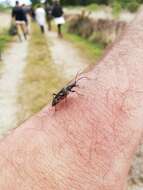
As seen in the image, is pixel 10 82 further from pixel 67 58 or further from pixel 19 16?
pixel 19 16

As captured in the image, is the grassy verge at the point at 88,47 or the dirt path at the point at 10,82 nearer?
the dirt path at the point at 10,82

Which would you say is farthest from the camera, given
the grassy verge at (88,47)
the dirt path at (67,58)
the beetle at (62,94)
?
the grassy verge at (88,47)

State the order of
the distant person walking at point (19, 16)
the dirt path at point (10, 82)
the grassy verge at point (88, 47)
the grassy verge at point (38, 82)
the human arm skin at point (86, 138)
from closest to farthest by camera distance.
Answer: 1. the human arm skin at point (86, 138)
2. the dirt path at point (10, 82)
3. the grassy verge at point (38, 82)
4. the grassy verge at point (88, 47)
5. the distant person walking at point (19, 16)

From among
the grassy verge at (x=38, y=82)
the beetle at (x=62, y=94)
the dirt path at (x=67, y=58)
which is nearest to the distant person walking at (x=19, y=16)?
the dirt path at (x=67, y=58)

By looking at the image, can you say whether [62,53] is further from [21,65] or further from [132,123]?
[132,123]

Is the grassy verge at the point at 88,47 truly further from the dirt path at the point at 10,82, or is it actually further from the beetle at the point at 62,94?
the beetle at the point at 62,94

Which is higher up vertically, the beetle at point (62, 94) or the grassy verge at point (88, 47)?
the beetle at point (62, 94)

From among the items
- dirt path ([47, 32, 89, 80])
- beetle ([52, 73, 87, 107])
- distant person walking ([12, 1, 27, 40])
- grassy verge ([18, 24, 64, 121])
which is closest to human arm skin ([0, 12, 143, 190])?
beetle ([52, 73, 87, 107])

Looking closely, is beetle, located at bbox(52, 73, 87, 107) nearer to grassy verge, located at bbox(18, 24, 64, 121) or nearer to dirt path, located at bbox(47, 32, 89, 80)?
grassy verge, located at bbox(18, 24, 64, 121)
